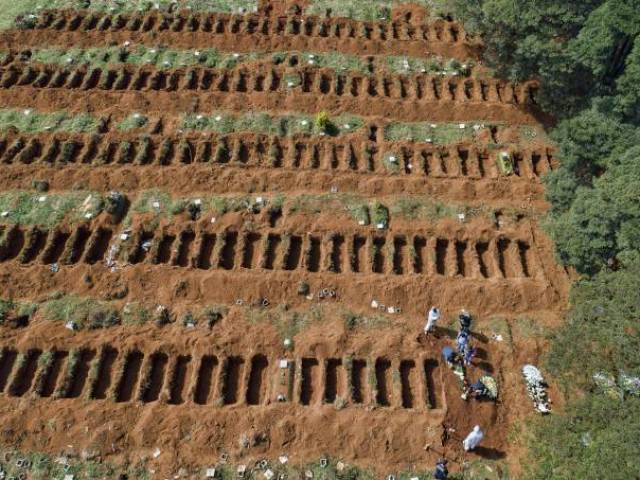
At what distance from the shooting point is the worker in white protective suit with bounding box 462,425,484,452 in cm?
1304

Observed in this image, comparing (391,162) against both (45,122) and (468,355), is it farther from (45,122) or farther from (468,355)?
(45,122)

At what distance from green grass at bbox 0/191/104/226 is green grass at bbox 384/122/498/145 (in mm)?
11345

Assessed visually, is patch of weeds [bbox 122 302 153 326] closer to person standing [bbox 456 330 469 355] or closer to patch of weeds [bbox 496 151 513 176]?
person standing [bbox 456 330 469 355]

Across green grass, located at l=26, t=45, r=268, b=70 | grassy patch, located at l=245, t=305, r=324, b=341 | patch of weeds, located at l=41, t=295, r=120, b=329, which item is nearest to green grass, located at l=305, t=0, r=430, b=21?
green grass, located at l=26, t=45, r=268, b=70

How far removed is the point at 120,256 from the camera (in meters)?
16.9

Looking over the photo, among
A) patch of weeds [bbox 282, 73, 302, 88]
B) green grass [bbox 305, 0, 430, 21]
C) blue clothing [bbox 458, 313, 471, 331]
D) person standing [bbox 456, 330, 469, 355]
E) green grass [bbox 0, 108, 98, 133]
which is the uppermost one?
green grass [bbox 305, 0, 430, 21]

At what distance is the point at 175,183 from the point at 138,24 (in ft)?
35.6

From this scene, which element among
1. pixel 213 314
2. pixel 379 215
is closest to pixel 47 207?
pixel 213 314

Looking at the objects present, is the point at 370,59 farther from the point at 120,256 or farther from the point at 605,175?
the point at 120,256

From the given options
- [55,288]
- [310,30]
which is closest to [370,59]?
[310,30]

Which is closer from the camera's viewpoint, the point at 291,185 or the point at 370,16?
the point at 291,185

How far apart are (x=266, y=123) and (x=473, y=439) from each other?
13668 millimetres

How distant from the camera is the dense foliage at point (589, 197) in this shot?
11977 millimetres

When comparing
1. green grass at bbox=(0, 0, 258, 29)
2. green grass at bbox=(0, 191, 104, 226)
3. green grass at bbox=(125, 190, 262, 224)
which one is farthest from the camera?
green grass at bbox=(0, 0, 258, 29)
